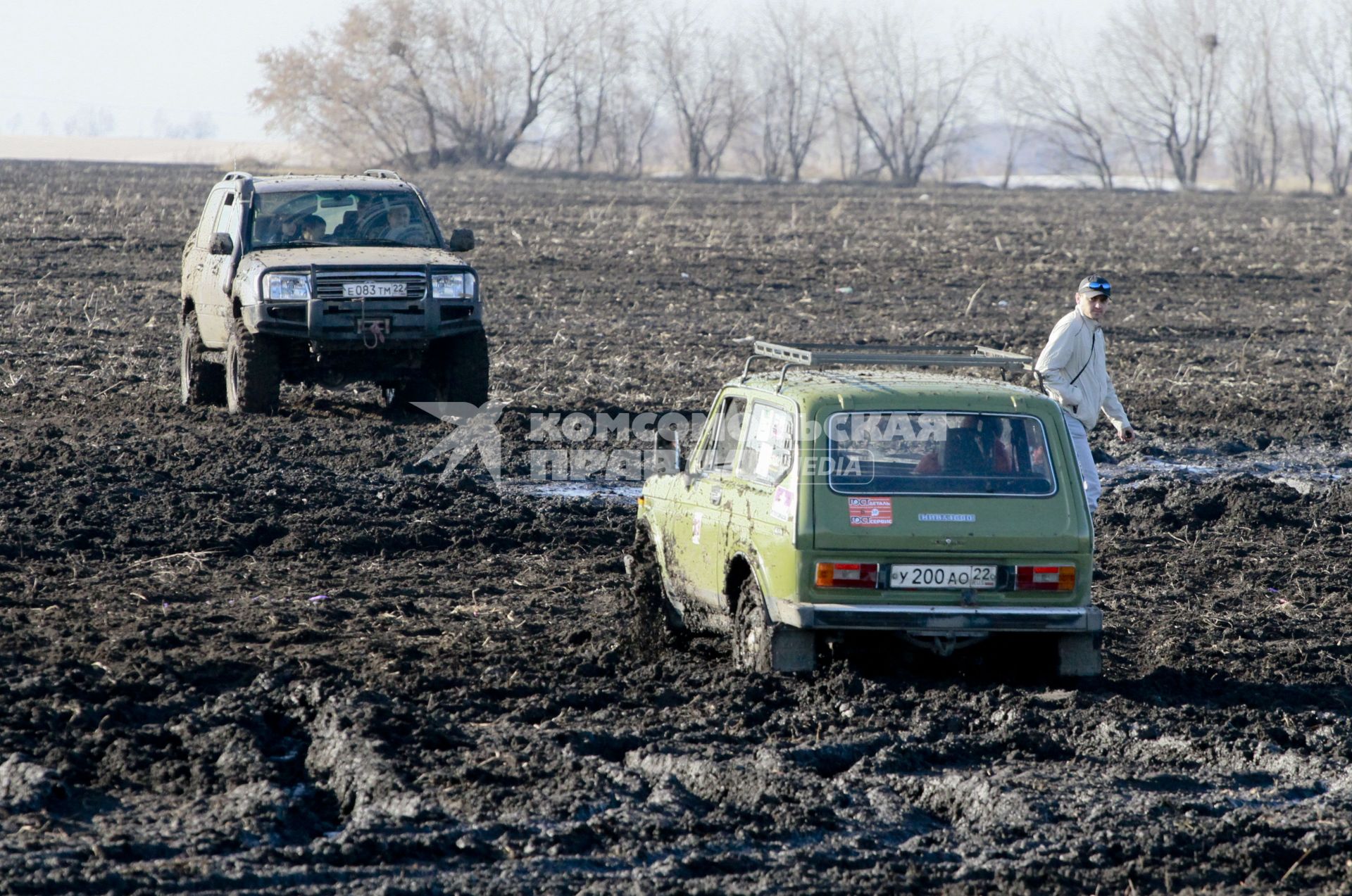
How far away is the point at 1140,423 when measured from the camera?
15.5m

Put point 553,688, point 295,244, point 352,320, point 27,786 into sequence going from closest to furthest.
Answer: point 27,786, point 553,688, point 352,320, point 295,244

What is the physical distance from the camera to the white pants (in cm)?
883

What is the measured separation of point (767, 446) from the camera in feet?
24.7

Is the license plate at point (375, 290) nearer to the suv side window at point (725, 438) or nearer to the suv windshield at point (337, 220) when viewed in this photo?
the suv windshield at point (337, 220)

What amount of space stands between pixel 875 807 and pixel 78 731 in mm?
3162

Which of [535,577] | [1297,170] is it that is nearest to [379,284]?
[535,577]

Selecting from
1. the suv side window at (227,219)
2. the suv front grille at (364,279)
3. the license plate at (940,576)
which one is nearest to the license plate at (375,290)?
the suv front grille at (364,279)

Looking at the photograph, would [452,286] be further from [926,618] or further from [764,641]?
[926,618]

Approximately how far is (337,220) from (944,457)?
9.06 meters

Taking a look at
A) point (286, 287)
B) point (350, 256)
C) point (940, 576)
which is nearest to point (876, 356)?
point (940, 576)

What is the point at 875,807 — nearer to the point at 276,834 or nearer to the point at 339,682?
the point at 276,834

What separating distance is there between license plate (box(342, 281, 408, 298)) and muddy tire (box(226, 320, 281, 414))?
93cm

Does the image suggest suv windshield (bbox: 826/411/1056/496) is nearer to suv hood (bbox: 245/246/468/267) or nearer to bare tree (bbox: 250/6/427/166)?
suv hood (bbox: 245/246/468/267)

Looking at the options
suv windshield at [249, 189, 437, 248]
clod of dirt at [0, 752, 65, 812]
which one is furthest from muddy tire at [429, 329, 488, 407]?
clod of dirt at [0, 752, 65, 812]
